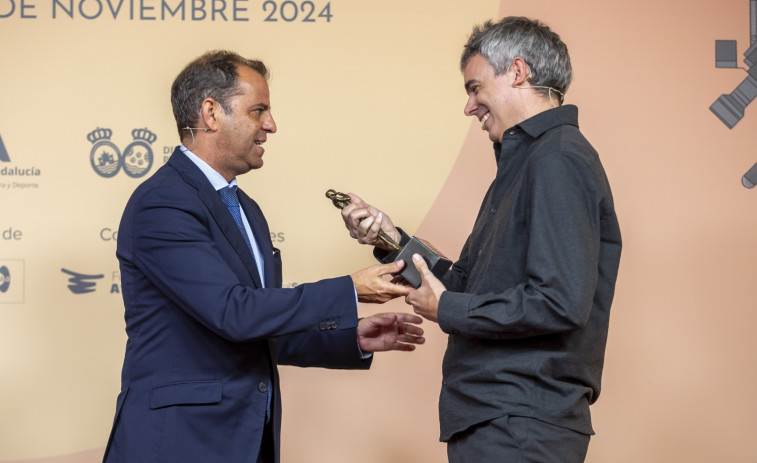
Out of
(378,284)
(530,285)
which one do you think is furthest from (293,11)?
(530,285)

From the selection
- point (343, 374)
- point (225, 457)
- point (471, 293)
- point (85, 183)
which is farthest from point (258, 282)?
point (85, 183)

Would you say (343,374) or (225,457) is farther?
(343,374)

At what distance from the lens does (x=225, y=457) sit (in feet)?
6.64

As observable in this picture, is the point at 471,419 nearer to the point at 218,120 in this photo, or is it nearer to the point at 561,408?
the point at 561,408

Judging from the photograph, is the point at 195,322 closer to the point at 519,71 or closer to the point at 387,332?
the point at 387,332

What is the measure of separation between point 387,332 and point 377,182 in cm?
89

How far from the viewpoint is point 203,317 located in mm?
1933

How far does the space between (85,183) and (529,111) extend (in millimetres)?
1856

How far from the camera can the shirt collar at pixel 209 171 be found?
2.23 m

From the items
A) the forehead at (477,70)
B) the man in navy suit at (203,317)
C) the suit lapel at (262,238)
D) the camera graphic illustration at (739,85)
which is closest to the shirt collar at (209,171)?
the man in navy suit at (203,317)

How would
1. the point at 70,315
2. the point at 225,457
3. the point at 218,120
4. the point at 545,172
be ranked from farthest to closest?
the point at 70,315
the point at 218,120
the point at 225,457
the point at 545,172

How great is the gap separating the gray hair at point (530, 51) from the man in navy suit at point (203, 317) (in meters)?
0.55

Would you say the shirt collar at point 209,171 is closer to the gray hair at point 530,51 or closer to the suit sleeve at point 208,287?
the suit sleeve at point 208,287

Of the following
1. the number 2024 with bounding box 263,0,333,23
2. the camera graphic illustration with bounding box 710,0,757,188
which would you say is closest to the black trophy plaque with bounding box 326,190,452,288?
the number 2024 with bounding box 263,0,333,23
